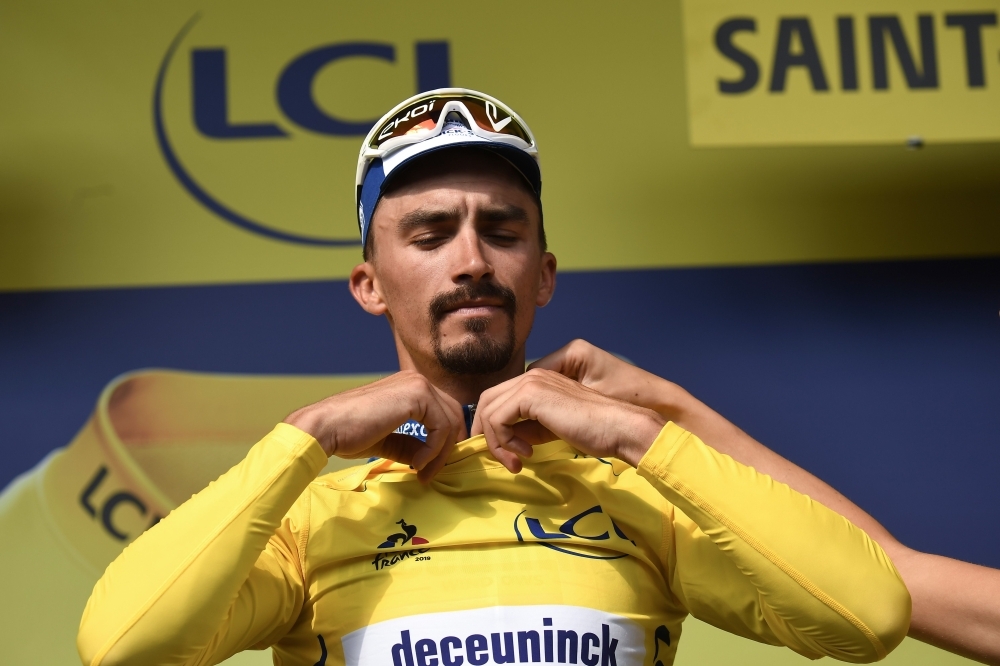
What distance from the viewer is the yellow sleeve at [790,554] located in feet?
3.76

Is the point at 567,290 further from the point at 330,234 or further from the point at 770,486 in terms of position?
the point at 770,486

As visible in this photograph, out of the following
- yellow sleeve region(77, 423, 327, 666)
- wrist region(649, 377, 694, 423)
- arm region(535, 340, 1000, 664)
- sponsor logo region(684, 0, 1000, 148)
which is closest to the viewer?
yellow sleeve region(77, 423, 327, 666)

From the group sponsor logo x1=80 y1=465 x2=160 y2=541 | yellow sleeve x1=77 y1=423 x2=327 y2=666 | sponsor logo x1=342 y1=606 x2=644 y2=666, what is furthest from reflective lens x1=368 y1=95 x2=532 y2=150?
sponsor logo x1=80 y1=465 x2=160 y2=541

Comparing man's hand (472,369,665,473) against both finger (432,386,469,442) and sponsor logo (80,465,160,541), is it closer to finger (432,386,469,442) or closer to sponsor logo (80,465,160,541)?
finger (432,386,469,442)

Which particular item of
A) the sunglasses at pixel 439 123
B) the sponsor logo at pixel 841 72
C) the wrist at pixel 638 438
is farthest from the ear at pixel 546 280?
the sponsor logo at pixel 841 72

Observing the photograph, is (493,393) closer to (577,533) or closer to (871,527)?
(577,533)

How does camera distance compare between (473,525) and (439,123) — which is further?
(439,123)

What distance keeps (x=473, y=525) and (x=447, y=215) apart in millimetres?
435

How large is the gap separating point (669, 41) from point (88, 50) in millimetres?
1266

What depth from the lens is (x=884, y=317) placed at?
2266 millimetres

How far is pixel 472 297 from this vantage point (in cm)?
144

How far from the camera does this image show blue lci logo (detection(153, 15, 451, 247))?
228cm

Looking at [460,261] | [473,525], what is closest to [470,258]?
[460,261]

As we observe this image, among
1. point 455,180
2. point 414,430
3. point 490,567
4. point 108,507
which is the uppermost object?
point 455,180
